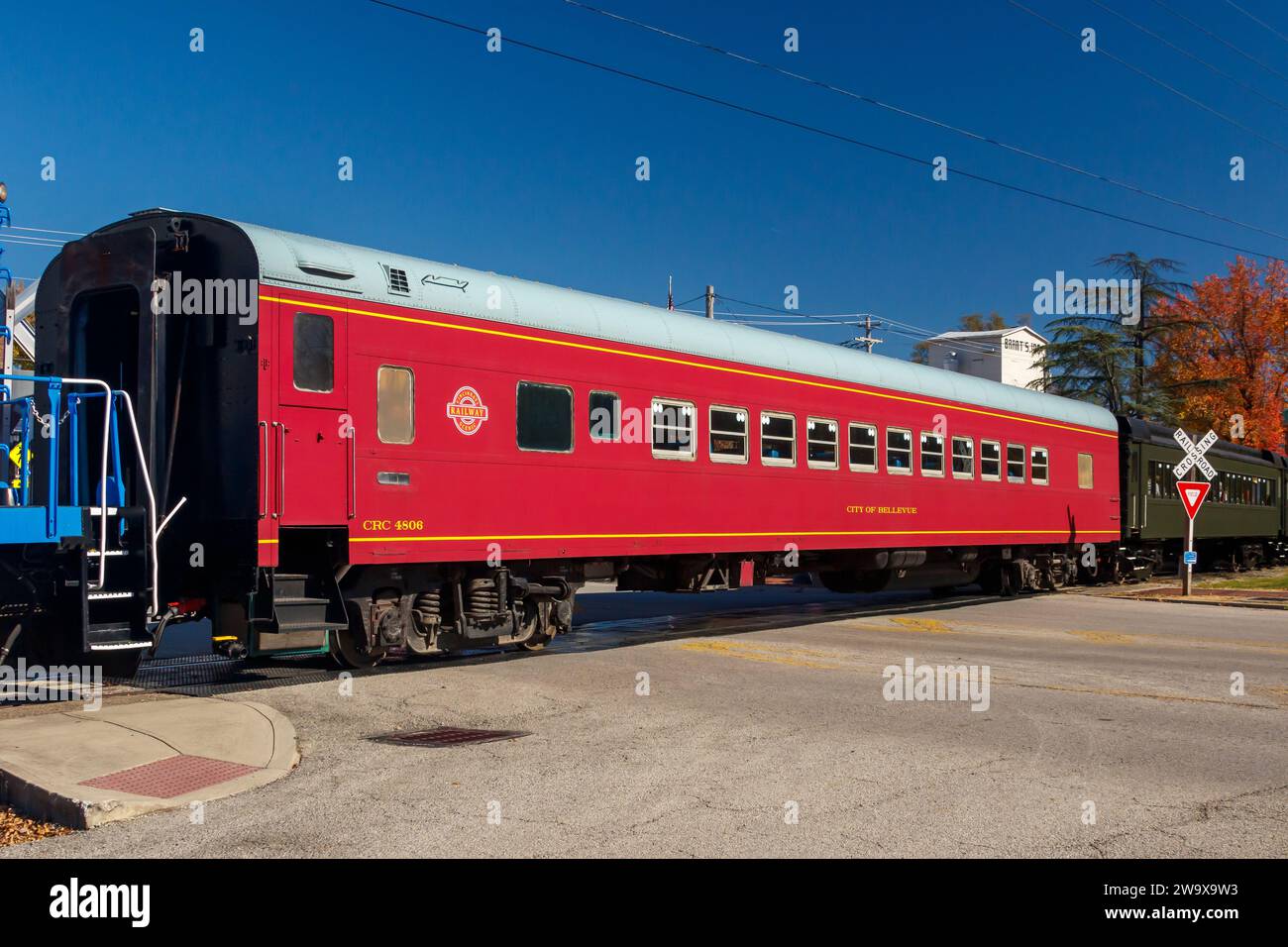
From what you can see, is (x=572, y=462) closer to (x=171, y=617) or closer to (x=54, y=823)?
(x=171, y=617)

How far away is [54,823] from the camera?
627 centimetres

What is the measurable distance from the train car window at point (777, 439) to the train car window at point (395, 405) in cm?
579

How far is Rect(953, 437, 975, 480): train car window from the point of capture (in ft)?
65.3

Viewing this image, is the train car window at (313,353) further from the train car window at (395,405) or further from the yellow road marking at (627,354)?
the train car window at (395,405)

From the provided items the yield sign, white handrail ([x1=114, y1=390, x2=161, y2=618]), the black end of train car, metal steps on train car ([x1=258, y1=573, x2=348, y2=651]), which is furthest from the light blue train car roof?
the yield sign

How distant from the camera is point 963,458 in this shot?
20.1 meters

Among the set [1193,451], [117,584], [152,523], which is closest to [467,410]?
[152,523]

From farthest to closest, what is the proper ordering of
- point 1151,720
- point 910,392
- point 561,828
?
1. point 910,392
2. point 1151,720
3. point 561,828

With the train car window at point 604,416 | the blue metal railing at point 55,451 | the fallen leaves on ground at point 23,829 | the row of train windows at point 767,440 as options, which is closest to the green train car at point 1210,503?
the row of train windows at point 767,440

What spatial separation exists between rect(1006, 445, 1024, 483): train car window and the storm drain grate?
14.9m

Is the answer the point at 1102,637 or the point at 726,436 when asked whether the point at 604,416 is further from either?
the point at 1102,637

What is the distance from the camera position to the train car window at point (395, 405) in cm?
1108
